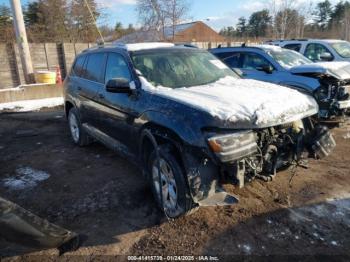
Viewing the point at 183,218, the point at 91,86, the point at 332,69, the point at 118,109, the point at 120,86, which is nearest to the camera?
the point at 183,218

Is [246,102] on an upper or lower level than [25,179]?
upper

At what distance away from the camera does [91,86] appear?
5.24m

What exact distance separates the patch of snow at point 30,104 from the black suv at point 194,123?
686 cm

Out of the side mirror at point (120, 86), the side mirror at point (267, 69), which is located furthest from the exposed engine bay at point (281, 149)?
the side mirror at point (267, 69)

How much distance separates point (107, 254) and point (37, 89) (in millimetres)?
10282

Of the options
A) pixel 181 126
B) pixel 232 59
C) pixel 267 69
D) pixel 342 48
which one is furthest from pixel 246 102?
pixel 342 48

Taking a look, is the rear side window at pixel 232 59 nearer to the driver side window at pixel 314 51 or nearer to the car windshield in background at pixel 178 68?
the car windshield in background at pixel 178 68

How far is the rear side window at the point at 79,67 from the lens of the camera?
5914mm

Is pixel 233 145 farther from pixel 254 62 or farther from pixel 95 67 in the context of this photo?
pixel 254 62

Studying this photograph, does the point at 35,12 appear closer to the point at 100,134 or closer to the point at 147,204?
the point at 100,134

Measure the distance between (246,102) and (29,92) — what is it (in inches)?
414

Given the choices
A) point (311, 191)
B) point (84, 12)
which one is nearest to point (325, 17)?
point (84, 12)

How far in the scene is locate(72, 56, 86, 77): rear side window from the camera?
19.4 feet

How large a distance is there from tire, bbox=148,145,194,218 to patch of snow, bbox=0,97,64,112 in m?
8.28
